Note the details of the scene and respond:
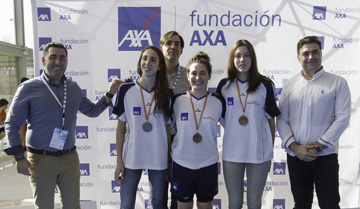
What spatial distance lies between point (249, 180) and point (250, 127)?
457mm

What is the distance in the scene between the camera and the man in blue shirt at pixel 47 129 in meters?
1.86

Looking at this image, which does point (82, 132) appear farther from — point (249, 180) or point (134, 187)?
point (249, 180)

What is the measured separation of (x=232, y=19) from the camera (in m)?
2.92

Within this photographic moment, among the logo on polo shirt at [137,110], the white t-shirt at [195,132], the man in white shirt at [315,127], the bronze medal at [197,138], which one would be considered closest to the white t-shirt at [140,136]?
the logo on polo shirt at [137,110]

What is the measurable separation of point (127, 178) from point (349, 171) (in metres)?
Result: 2.95

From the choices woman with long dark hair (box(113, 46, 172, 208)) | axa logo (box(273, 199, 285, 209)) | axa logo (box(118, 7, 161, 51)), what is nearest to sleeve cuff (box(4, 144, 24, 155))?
woman with long dark hair (box(113, 46, 172, 208))

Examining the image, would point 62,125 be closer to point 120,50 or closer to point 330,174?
point 120,50

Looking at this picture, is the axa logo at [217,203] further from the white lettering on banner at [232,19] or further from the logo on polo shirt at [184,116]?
the white lettering on banner at [232,19]

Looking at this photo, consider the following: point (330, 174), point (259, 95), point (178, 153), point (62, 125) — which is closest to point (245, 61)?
point (259, 95)

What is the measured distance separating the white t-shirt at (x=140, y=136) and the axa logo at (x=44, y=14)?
185 centimetres

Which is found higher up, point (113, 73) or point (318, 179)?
point (113, 73)

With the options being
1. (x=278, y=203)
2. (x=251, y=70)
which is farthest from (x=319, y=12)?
(x=278, y=203)

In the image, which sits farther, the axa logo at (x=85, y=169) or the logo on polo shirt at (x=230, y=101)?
the axa logo at (x=85, y=169)

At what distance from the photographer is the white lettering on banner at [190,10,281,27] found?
2.92 meters
